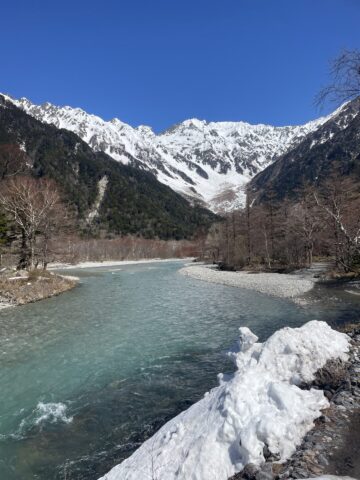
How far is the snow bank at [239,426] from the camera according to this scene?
5.44 meters

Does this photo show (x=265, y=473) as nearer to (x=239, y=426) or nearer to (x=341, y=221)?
(x=239, y=426)

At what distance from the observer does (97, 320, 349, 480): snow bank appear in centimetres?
544

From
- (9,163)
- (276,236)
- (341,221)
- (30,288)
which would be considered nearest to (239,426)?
(30,288)

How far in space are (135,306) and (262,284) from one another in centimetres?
1526

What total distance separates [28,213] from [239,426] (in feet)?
126

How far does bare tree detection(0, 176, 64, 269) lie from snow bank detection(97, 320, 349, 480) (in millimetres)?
34249

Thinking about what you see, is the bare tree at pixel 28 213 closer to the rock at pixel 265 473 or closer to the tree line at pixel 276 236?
the tree line at pixel 276 236

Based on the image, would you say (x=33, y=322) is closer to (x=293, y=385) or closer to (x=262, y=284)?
(x=293, y=385)

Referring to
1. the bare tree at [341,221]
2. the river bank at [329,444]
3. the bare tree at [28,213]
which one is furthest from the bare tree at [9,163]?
the river bank at [329,444]

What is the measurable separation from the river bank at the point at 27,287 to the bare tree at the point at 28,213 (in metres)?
4.30

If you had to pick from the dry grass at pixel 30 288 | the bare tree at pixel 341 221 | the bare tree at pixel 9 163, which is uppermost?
the bare tree at pixel 9 163

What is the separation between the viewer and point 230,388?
6.60 meters

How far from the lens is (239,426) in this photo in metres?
5.80

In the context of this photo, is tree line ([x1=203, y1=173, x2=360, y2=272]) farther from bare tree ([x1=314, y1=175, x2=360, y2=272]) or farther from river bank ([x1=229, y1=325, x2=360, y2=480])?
river bank ([x1=229, y1=325, x2=360, y2=480])
